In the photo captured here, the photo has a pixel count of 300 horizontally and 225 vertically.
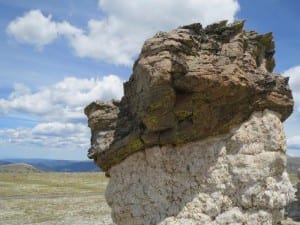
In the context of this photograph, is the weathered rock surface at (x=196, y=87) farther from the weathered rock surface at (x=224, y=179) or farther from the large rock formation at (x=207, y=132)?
the weathered rock surface at (x=224, y=179)

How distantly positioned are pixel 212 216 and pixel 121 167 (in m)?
4.79

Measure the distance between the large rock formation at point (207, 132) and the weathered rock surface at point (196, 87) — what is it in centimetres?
4

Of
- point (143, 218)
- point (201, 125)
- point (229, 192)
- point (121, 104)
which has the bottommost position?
point (143, 218)

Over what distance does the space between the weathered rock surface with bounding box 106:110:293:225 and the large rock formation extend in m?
0.04

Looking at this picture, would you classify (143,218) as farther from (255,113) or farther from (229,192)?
(255,113)

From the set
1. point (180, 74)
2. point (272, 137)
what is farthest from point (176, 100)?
point (272, 137)

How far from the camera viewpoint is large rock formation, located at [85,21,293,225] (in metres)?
17.1

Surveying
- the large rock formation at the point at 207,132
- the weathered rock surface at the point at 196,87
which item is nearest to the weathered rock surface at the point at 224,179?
the large rock formation at the point at 207,132

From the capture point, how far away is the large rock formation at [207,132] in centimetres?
1709

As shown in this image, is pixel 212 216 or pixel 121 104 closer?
pixel 212 216

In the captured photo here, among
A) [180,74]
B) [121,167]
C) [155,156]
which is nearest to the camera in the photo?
[180,74]

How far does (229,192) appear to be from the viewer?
17.3 meters

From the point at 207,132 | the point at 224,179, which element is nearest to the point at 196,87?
the point at 207,132

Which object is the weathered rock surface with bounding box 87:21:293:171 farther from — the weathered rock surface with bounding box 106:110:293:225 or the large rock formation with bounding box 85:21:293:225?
the weathered rock surface with bounding box 106:110:293:225
